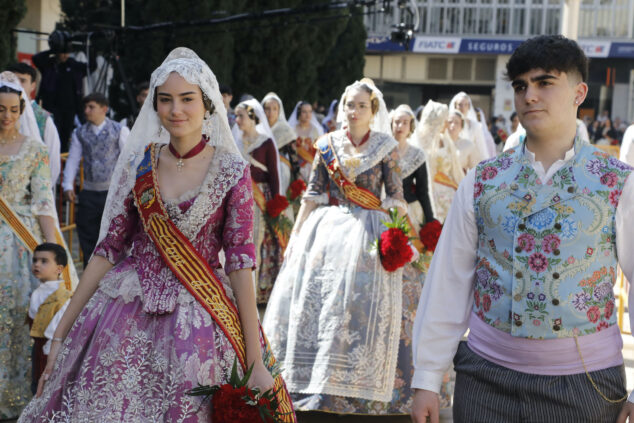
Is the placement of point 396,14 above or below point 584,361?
above

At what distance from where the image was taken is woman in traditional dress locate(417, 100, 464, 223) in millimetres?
9922

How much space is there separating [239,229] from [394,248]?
2.43m

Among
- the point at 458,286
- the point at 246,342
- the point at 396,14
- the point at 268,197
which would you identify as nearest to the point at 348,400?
the point at 246,342

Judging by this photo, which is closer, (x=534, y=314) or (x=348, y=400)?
(x=534, y=314)

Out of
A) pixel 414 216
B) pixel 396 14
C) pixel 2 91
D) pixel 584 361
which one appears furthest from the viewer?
pixel 396 14

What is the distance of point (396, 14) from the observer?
152ft

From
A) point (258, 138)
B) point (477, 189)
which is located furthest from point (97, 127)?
point (477, 189)

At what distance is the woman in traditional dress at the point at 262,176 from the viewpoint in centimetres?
925

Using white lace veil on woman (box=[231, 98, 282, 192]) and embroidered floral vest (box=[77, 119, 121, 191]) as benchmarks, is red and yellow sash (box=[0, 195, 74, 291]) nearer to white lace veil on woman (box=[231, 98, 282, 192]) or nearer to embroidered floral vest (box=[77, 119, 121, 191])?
embroidered floral vest (box=[77, 119, 121, 191])

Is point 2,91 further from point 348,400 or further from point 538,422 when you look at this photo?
point 538,422

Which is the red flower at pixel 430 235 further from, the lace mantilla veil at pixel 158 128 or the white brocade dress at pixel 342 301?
the lace mantilla veil at pixel 158 128

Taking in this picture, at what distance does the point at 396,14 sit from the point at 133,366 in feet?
145

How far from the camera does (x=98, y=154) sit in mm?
8578

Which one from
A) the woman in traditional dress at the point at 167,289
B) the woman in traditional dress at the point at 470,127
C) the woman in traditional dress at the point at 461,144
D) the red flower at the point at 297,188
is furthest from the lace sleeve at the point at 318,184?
the woman in traditional dress at the point at 470,127
